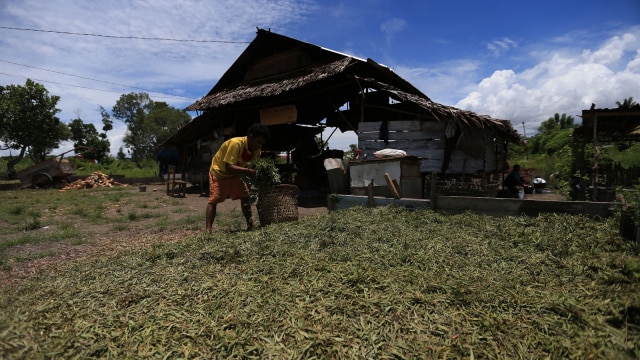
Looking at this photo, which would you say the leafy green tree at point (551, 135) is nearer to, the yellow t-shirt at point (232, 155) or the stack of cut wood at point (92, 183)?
the yellow t-shirt at point (232, 155)

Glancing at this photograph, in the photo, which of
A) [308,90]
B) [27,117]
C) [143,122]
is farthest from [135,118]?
[308,90]

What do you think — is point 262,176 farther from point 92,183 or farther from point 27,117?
point 27,117

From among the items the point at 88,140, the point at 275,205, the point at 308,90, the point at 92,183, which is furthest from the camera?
the point at 88,140

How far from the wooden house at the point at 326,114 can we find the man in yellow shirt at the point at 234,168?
12.4ft

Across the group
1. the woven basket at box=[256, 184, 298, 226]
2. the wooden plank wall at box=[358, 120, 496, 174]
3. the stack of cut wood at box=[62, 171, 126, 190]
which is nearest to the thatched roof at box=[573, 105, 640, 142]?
the wooden plank wall at box=[358, 120, 496, 174]

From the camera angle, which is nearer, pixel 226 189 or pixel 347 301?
pixel 347 301

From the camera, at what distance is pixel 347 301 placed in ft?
7.02

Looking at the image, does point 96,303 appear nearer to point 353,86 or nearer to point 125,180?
point 353,86

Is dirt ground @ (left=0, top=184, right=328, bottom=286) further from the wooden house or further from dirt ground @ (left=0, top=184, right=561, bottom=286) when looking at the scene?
the wooden house

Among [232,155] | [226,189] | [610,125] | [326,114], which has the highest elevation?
[326,114]

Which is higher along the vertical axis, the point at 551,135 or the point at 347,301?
the point at 551,135

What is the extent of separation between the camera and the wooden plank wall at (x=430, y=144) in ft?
25.4

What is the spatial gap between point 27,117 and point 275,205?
1899 cm

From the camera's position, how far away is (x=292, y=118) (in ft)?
33.8
